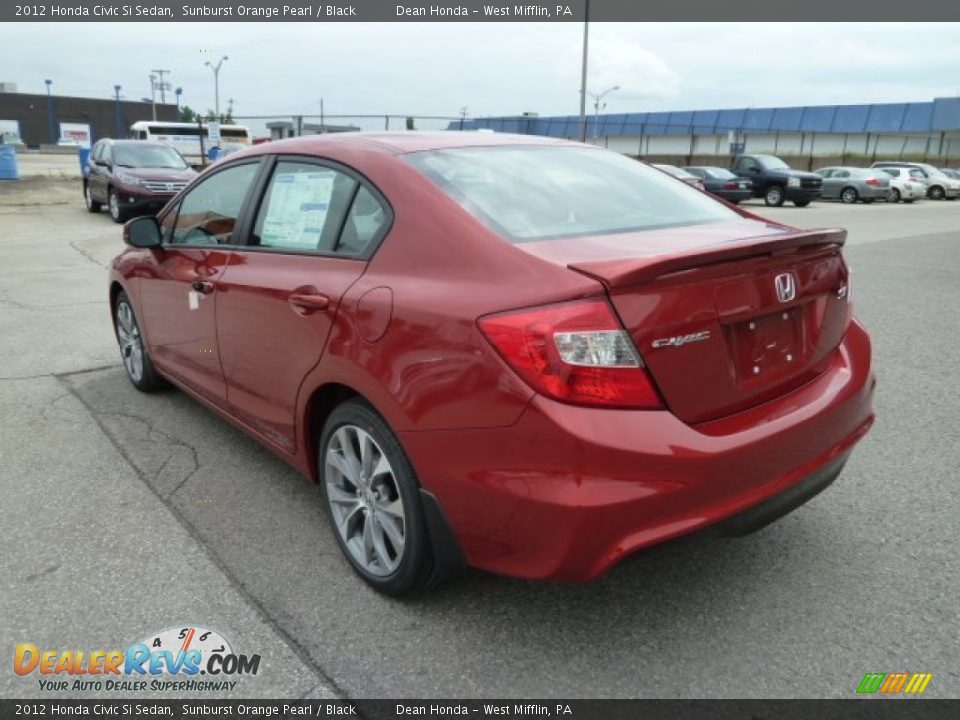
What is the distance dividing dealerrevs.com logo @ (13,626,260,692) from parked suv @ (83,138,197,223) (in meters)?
14.8

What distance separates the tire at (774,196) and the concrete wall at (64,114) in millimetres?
81008

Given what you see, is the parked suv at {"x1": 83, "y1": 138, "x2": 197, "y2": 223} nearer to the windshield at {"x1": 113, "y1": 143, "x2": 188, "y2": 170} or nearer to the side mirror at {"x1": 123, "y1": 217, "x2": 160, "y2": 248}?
the windshield at {"x1": 113, "y1": 143, "x2": 188, "y2": 170}

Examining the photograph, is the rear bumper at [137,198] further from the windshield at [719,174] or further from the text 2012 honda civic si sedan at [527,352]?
the windshield at [719,174]

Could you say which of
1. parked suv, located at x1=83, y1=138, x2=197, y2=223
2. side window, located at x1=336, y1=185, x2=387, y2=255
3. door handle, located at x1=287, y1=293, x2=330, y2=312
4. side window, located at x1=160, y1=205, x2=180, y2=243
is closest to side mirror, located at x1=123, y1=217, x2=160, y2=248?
side window, located at x1=160, y1=205, x2=180, y2=243

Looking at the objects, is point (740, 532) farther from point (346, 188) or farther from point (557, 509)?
point (346, 188)

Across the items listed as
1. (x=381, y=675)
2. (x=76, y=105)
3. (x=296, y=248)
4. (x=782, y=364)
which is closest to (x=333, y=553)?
(x=381, y=675)

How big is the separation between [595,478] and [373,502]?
993 millimetres

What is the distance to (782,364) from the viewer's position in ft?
8.24

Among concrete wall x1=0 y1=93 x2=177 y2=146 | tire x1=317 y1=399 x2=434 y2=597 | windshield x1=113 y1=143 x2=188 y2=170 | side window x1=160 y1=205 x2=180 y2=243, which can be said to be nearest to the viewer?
tire x1=317 y1=399 x2=434 y2=597

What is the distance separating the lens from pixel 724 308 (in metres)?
2.29

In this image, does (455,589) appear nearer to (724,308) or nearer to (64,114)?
(724,308)

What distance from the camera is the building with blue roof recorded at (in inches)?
2173

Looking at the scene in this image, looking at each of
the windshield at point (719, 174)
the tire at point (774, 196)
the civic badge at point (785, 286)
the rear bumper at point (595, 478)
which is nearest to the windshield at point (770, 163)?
the tire at point (774, 196)

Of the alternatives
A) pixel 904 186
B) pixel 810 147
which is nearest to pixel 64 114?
pixel 810 147
